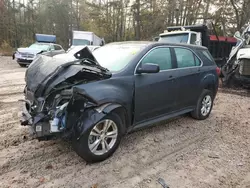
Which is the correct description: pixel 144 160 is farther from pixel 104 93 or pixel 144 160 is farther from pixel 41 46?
pixel 41 46

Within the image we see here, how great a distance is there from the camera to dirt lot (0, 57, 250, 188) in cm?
292

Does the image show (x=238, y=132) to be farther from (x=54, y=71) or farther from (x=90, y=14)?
(x=90, y=14)

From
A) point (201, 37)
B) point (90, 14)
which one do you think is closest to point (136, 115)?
point (201, 37)

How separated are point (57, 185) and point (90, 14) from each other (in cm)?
3421

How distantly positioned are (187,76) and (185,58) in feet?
1.30

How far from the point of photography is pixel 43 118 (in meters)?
2.90

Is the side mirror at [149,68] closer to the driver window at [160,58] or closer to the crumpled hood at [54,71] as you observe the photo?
the driver window at [160,58]

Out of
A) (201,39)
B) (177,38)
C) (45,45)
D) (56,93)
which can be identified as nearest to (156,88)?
(56,93)

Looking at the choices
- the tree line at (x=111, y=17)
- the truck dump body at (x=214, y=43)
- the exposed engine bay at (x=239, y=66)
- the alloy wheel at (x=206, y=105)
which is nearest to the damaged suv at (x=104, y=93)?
the alloy wheel at (x=206, y=105)

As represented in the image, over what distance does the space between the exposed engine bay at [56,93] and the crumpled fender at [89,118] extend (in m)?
0.09

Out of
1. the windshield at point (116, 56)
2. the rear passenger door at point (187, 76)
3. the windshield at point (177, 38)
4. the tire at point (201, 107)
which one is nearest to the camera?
the windshield at point (116, 56)

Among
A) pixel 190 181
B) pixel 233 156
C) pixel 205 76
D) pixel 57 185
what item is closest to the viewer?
pixel 57 185

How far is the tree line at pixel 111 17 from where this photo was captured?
24719mm

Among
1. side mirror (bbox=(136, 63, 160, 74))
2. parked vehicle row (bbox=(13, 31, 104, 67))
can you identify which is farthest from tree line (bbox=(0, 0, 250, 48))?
side mirror (bbox=(136, 63, 160, 74))
